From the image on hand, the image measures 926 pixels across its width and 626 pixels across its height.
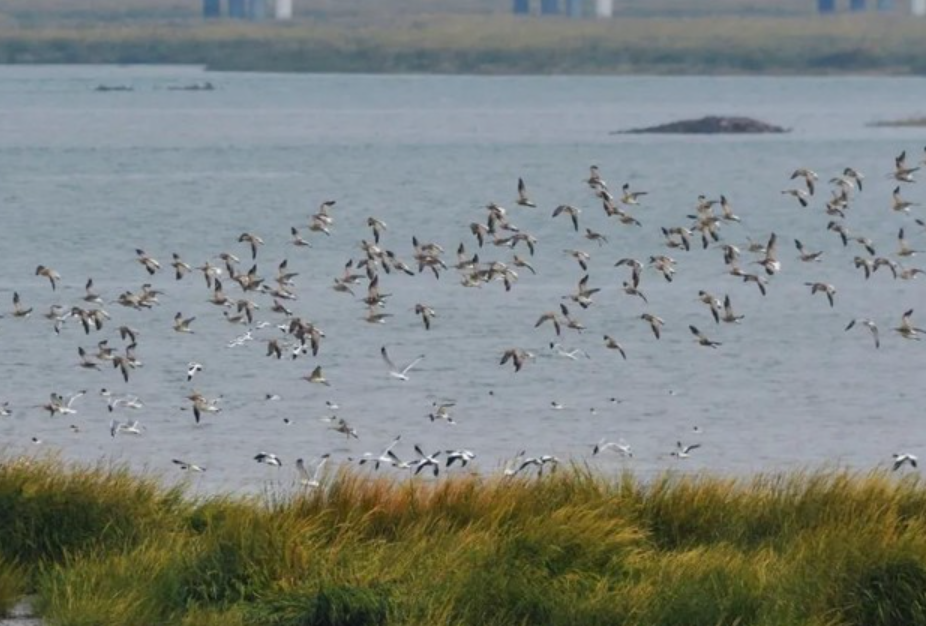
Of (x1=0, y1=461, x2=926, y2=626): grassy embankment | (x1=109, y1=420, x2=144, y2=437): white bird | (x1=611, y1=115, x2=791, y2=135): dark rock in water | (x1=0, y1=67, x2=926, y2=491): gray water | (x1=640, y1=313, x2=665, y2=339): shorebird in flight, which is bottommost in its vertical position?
Answer: (x1=611, y1=115, x2=791, y2=135): dark rock in water

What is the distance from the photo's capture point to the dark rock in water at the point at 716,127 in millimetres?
156000

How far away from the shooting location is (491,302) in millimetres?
54062

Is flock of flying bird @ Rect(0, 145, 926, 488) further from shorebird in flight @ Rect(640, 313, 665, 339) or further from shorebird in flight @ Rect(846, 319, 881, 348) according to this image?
shorebird in flight @ Rect(846, 319, 881, 348)

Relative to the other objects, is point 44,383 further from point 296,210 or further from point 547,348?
point 296,210

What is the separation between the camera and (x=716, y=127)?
513 feet

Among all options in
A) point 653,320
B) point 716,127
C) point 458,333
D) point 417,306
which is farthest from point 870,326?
point 716,127

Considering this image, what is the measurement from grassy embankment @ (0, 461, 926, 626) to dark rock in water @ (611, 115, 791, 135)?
139 meters

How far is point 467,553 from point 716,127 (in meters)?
142

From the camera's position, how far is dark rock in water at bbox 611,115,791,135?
15600 centimetres

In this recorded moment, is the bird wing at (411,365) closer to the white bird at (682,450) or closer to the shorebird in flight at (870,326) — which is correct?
the shorebird in flight at (870,326)

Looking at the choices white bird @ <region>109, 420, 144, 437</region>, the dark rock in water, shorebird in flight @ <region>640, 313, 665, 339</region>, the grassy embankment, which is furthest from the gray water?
the dark rock in water

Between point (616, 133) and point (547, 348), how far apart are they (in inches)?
4450

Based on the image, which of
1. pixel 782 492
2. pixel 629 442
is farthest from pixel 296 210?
pixel 782 492

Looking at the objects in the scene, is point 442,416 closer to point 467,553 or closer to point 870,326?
point 870,326
